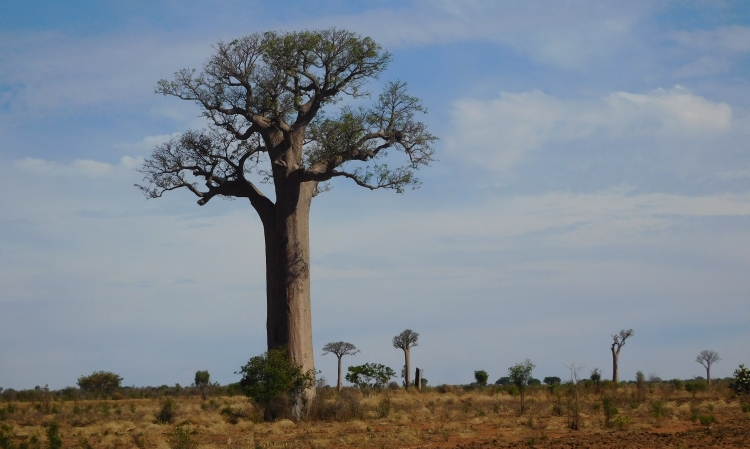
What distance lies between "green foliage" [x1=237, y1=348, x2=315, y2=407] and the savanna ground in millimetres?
579

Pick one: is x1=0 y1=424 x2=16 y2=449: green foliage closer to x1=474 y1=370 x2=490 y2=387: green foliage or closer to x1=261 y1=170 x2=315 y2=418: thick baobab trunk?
x1=261 y1=170 x2=315 y2=418: thick baobab trunk

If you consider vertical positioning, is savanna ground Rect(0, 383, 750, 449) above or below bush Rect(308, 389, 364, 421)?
below

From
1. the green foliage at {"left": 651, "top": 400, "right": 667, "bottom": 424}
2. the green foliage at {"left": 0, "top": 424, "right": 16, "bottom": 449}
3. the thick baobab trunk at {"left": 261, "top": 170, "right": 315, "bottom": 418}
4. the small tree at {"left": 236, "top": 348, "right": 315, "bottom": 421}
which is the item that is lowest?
the green foliage at {"left": 0, "top": 424, "right": 16, "bottom": 449}

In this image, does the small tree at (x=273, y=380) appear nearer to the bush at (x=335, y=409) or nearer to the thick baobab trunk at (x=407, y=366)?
the bush at (x=335, y=409)

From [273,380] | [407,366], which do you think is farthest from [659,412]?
[407,366]

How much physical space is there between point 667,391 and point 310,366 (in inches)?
512

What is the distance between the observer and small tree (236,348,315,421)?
1584cm

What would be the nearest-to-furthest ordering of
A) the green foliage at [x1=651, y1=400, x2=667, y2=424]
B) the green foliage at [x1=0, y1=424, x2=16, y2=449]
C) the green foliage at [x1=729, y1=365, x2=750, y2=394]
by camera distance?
the green foliage at [x1=0, y1=424, x2=16, y2=449]
the green foliage at [x1=651, y1=400, x2=667, y2=424]
the green foliage at [x1=729, y1=365, x2=750, y2=394]

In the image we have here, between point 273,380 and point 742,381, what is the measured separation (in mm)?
14292

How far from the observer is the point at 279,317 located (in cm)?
1667

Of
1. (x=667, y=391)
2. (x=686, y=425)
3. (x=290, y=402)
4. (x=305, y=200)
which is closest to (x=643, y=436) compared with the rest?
(x=686, y=425)

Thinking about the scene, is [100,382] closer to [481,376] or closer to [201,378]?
[201,378]

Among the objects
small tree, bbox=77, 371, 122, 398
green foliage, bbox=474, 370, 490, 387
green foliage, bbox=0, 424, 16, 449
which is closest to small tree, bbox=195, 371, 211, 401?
small tree, bbox=77, 371, 122, 398

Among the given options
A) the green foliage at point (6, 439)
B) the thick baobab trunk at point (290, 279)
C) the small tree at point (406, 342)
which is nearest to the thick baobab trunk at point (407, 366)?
the small tree at point (406, 342)
